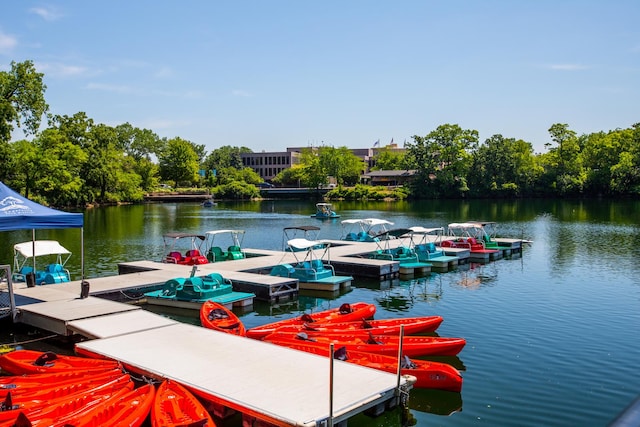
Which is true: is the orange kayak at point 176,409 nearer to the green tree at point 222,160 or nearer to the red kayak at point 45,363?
the red kayak at point 45,363

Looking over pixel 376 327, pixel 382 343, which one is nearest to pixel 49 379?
pixel 382 343

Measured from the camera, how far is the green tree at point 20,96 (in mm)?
57875

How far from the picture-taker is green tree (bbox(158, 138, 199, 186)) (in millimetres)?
143875

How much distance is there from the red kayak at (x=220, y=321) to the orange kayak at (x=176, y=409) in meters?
5.07

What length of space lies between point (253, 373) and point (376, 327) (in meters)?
6.25

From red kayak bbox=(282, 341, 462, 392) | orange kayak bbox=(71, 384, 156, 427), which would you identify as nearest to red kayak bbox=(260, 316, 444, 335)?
red kayak bbox=(282, 341, 462, 392)

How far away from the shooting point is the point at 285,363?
13.2 m

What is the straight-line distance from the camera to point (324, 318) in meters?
19.6

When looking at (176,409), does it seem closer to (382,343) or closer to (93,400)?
(93,400)

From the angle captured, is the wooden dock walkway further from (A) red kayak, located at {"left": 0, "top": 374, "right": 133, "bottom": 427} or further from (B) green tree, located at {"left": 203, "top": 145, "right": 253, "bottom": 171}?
(B) green tree, located at {"left": 203, "top": 145, "right": 253, "bottom": 171}

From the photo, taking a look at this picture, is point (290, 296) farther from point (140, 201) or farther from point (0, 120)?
point (140, 201)

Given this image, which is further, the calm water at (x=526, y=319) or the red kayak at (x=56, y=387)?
the calm water at (x=526, y=319)

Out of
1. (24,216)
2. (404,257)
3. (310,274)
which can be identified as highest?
(24,216)

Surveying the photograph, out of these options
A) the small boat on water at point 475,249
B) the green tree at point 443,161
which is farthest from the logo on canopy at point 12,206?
the green tree at point 443,161
